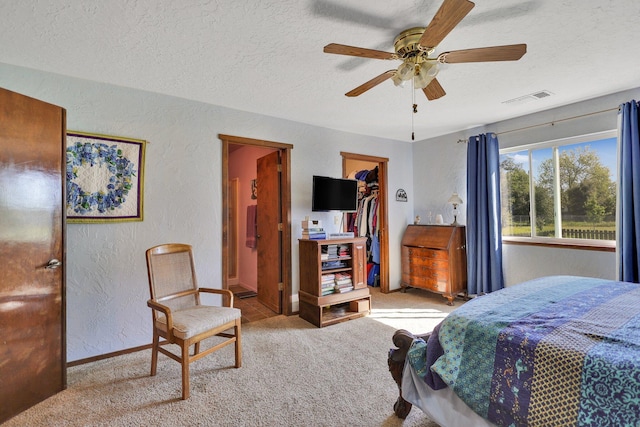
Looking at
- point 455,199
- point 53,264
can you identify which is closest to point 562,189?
point 455,199

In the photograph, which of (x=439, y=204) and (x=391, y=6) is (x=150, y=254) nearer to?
(x=391, y=6)

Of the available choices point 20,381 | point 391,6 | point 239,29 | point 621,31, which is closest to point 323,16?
point 391,6

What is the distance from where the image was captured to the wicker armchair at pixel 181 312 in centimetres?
199

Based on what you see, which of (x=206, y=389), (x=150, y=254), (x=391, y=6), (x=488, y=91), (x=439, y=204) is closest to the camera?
(x=391, y=6)

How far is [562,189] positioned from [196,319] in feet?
13.4

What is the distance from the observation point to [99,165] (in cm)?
249

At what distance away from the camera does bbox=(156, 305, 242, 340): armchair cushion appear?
1972mm

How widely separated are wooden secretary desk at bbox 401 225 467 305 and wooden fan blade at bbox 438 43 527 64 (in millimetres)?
2647

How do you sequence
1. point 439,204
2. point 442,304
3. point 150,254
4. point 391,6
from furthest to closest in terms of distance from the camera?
point 439,204 < point 442,304 < point 150,254 < point 391,6

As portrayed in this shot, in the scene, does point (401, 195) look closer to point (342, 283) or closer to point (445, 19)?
point (342, 283)

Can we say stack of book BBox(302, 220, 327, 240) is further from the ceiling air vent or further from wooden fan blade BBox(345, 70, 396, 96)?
the ceiling air vent

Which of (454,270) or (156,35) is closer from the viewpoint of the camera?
(156,35)

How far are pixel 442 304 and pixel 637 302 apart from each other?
2.34 meters

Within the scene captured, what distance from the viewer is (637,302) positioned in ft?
5.41
